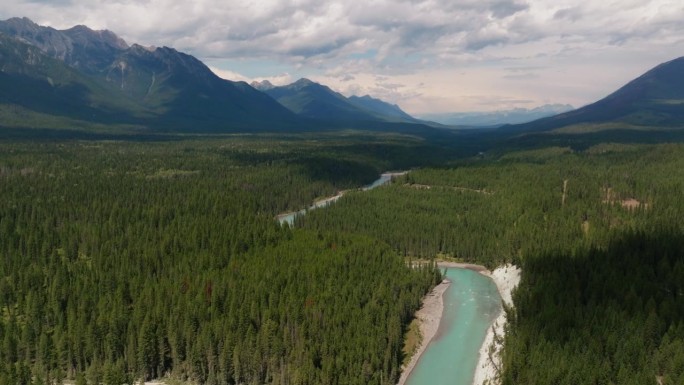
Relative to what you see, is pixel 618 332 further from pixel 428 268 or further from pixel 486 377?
pixel 428 268

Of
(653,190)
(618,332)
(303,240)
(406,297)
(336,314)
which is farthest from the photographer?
(653,190)

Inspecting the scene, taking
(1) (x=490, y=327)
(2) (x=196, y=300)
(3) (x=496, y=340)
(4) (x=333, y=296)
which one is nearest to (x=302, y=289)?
(4) (x=333, y=296)

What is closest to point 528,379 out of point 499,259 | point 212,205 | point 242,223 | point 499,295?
point 499,295

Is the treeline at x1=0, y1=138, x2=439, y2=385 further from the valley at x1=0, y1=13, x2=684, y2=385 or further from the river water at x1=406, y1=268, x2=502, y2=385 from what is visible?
the river water at x1=406, y1=268, x2=502, y2=385

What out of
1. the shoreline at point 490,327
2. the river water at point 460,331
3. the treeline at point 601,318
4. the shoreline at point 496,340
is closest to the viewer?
the treeline at point 601,318

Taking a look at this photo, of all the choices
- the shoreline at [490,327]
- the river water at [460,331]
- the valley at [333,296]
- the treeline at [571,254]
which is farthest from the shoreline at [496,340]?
the treeline at [571,254]

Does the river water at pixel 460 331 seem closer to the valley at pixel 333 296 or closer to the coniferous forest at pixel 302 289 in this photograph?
the valley at pixel 333 296
